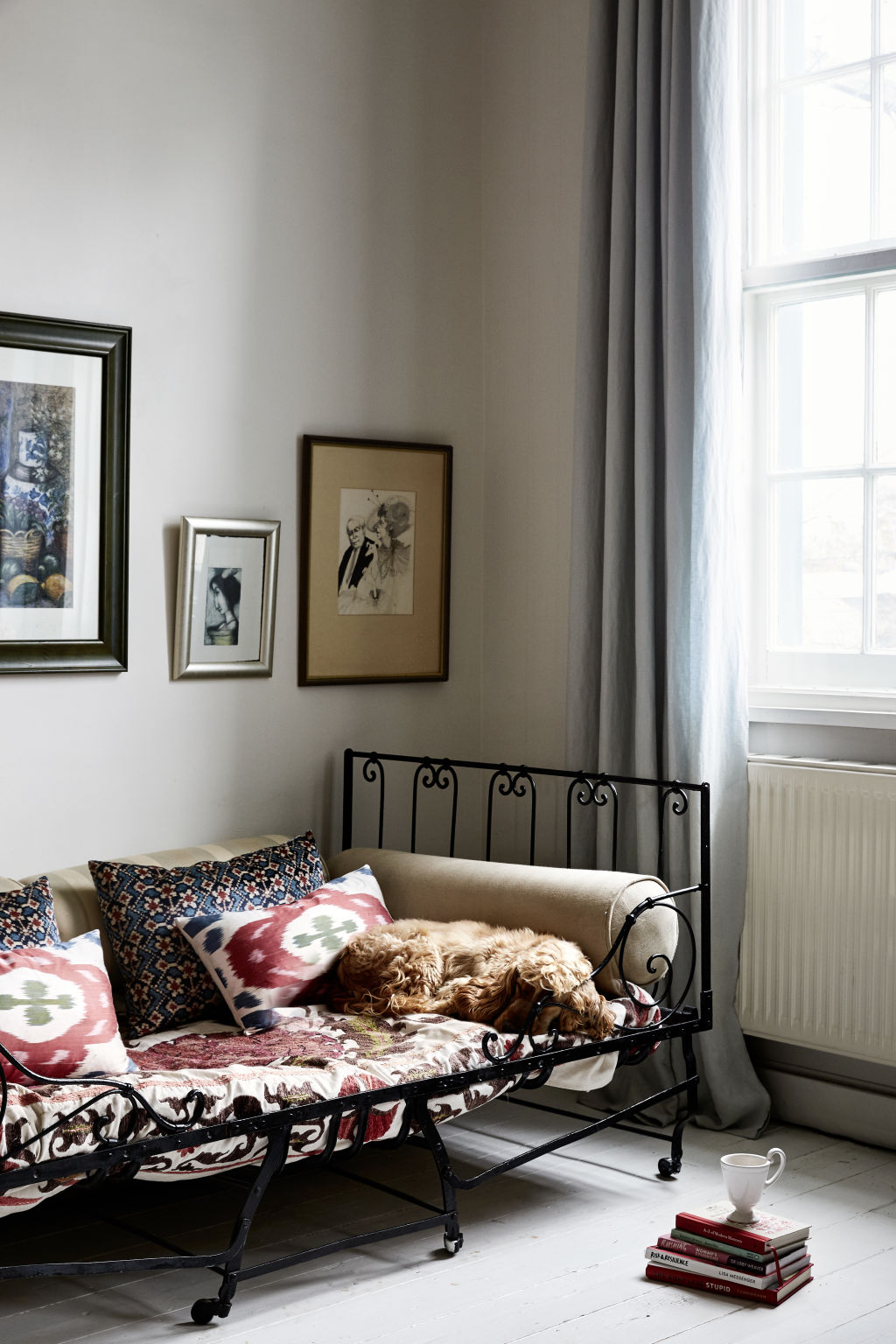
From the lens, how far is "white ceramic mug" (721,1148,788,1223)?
261 cm

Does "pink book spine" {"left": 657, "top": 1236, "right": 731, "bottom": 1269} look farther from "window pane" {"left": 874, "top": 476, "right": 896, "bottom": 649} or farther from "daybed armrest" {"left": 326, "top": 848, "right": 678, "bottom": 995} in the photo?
"window pane" {"left": 874, "top": 476, "right": 896, "bottom": 649}

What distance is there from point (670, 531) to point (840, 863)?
0.87 m

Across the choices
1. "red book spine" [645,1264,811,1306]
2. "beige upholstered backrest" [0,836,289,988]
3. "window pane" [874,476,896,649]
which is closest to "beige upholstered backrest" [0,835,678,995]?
"beige upholstered backrest" [0,836,289,988]

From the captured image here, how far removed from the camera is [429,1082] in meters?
2.68

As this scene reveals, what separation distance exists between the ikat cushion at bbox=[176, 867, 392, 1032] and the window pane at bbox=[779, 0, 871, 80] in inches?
90.3

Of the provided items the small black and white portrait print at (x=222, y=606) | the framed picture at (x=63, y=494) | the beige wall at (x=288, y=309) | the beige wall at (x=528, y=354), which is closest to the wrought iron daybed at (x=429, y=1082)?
the beige wall at (x=288, y=309)

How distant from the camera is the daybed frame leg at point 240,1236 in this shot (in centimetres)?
247

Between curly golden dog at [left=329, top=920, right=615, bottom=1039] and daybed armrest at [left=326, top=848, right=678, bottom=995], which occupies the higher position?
daybed armrest at [left=326, top=848, right=678, bottom=995]

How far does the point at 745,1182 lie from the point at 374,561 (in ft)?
6.19

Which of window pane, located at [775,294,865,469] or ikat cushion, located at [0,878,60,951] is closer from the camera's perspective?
→ ikat cushion, located at [0,878,60,951]

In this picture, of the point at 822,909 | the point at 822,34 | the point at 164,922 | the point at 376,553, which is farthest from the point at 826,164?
the point at 164,922

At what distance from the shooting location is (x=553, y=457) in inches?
157

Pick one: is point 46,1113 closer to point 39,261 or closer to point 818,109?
point 39,261

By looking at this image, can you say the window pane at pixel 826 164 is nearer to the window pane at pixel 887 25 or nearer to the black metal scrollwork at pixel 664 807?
the window pane at pixel 887 25
